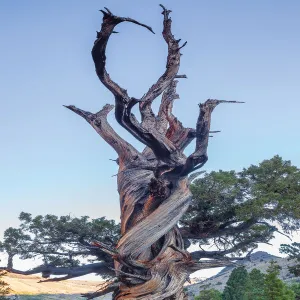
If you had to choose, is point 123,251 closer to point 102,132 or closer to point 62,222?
point 102,132

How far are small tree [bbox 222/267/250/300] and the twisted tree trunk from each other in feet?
60.5

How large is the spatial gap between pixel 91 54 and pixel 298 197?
21.9 ft

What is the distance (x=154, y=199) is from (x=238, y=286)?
1963 centimetres

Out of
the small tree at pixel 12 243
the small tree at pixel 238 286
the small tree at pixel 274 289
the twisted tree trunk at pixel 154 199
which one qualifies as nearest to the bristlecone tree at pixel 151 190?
the twisted tree trunk at pixel 154 199

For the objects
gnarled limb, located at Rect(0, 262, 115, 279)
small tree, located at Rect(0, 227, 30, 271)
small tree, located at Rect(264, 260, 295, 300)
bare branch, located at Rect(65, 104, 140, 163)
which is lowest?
small tree, located at Rect(264, 260, 295, 300)

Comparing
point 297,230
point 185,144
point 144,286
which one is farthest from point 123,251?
point 297,230

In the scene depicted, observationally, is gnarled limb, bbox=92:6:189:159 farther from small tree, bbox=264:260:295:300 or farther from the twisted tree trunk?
small tree, bbox=264:260:295:300

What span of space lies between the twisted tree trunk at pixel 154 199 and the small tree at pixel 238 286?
1843cm

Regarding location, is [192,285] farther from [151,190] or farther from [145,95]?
[145,95]

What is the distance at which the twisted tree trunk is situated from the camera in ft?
21.1

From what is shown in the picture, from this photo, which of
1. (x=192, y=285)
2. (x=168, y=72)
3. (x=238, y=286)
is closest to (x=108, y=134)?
(x=168, y=72)

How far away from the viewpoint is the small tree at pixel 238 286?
2442 cm

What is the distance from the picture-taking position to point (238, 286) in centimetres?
2473

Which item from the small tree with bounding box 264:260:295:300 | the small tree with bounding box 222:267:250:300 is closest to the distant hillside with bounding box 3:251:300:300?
the small tree with bounding box 222:267:250:300
